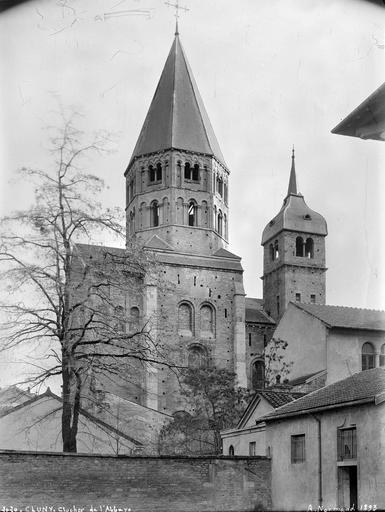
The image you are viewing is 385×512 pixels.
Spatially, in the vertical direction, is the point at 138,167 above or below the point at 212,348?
above

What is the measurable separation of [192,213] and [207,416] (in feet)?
71.4

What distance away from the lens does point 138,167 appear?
59531mm

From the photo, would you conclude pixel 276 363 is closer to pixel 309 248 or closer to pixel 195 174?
pixel 195 174

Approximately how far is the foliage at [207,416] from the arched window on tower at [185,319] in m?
13.6

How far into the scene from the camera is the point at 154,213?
58.8m

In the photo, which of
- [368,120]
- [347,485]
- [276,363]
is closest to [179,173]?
[276,363]

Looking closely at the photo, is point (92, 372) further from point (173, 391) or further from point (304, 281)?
point (304, 281)

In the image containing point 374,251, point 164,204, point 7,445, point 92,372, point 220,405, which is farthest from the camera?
point 164,204

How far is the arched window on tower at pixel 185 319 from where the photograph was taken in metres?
54.1

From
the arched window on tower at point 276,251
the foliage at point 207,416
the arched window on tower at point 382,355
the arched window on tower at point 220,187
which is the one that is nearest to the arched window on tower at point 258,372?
the arched window on tower at point 220,187

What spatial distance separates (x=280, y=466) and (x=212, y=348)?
33.9 metres

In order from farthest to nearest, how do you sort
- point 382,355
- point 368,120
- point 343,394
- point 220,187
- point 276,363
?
point 220,187 < point 276,363 < point 382,355 < point 343,394 < point 368,120

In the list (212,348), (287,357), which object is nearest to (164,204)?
(212,348)

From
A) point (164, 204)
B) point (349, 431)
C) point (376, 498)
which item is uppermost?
point (164, 204)
